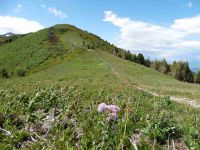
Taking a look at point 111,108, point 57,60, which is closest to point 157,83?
point 57,60

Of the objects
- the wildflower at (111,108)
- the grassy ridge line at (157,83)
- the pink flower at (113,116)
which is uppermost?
the wildflower at (111,108)

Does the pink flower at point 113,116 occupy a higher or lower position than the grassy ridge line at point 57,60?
higher

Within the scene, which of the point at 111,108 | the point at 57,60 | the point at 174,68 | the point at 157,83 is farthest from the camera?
the point at 174,68

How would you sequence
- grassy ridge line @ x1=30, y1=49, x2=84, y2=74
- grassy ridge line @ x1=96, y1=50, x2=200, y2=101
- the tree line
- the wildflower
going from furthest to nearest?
the tree line
grassy ridge line @ x1=30, y1=49, x2=84, y2=74
grassy ridge line @ x1=96, y1=50, x2=200, y2=101
the wildflower

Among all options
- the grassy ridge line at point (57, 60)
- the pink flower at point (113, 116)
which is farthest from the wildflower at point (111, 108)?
the grassy ridge line at point (57, 60)

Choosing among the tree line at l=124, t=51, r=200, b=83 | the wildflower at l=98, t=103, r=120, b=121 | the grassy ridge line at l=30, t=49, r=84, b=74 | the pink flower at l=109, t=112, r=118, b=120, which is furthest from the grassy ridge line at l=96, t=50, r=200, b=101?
the wildflower at l=98, t=103, r=120, b=121

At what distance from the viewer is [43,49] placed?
136000 millimetres

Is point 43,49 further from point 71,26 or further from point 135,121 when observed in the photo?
point 135,121

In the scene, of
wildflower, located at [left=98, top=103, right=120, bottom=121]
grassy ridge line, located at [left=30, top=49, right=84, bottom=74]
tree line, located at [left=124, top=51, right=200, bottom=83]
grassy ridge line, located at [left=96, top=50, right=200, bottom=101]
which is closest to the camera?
wildflower, located at [left=98, top=103, right=120, bottom=121]

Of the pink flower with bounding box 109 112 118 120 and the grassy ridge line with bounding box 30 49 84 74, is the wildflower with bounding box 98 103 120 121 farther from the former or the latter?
the grassy ridge line with bounding box 30 49 84 74

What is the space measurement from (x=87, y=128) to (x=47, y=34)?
148 meters

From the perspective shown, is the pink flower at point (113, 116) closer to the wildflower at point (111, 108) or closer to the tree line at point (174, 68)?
the wildflower at point (111, 108)

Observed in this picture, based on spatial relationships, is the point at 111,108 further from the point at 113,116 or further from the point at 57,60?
the point at 57,60

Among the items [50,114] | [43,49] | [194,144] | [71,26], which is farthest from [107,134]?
[71,26]
